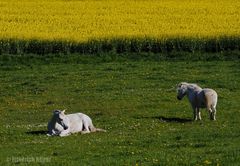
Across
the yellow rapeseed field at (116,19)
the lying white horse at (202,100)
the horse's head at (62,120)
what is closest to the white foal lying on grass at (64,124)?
the horse's head at (62,120)

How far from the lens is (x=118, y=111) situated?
26.3 m

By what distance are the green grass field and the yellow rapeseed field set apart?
482 centimetres

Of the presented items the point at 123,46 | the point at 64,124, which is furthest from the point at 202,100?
the point at 123,46

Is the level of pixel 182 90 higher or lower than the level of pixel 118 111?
higher

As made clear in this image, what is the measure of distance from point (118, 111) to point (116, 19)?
2454 cm

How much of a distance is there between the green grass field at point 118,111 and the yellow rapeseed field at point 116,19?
190 inches

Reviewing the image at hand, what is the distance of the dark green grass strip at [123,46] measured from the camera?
139 ft

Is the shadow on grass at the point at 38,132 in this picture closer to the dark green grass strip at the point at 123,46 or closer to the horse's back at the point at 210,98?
the horse's back at the point at 210,98

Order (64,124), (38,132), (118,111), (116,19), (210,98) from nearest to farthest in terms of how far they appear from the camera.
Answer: (64,124) < (38,132) < (210,98) < (118,111) < (116,19)

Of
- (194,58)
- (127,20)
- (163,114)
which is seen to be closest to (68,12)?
(127,20)

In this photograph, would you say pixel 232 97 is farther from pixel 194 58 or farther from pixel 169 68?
pixel 194 58

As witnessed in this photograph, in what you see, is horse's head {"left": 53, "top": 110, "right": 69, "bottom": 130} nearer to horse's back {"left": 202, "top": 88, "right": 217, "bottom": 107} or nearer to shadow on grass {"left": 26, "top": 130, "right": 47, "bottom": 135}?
shadow on grass {"left": 26, "top": 130, "right": 47, "bottom": 135}

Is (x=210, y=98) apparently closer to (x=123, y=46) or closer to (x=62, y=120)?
(x=62, y=120)

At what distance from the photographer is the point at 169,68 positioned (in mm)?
36594
